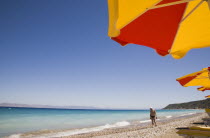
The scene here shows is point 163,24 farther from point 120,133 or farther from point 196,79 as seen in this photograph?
point 120,133

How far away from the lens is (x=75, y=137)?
9.95 m

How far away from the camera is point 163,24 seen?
2447mm

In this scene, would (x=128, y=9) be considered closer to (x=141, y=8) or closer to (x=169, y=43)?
(x=141, y=8)

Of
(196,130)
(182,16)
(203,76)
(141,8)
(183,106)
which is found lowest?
(183,106)

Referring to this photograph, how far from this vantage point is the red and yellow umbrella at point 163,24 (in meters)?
1.72

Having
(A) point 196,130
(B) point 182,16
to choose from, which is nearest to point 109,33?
(B) point 182,16

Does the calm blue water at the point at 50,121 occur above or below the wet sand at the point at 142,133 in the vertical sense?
below

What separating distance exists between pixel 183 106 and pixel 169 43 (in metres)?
128

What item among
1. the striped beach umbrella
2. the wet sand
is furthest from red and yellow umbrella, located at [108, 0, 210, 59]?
the wet sand

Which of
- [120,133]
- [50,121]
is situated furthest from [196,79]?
[50,121]

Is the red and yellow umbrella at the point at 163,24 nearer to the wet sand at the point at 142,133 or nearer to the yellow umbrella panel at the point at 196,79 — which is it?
the yellow umbrella panel at the point at 196,79

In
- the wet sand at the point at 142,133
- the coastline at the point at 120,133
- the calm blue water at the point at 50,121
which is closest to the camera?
the wet sand at the point at 142,133

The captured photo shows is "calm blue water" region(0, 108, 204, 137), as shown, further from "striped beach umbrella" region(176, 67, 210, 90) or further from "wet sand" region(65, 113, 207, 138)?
"striped beach umbrella" region(176, 67, 210, 90)

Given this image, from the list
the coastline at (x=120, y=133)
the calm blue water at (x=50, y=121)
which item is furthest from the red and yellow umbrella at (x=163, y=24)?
the calm blue water at (x=50, y=121)
